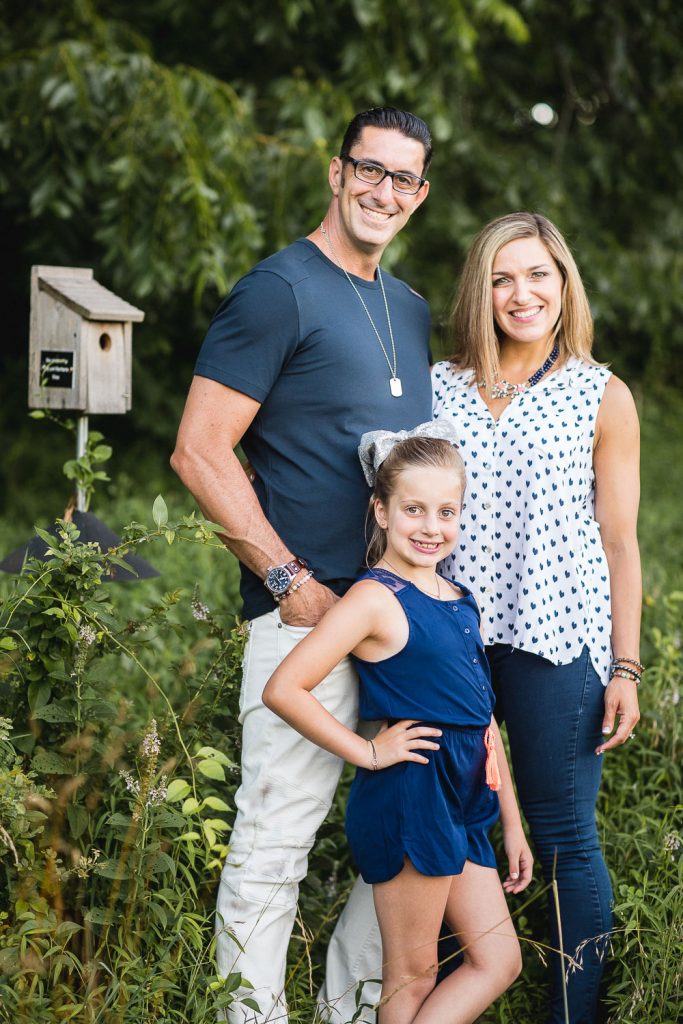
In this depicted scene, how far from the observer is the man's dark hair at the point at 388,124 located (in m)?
2.63

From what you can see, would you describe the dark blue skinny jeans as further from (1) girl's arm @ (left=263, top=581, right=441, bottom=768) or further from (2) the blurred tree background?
(2) the blurred tree background

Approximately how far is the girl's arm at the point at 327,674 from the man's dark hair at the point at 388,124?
3.83 ft

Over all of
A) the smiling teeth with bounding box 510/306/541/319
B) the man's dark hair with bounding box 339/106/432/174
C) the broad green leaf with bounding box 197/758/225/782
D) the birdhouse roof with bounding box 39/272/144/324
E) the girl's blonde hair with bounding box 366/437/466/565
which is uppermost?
the man's dark hair with bounding box 339/106/432/174

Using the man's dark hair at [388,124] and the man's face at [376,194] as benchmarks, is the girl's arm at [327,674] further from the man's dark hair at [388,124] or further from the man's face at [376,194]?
the man's dark hair at [388,124]

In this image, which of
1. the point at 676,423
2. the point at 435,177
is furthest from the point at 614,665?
the point at 676,423

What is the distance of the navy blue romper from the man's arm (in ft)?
0.65

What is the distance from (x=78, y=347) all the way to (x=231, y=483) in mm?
1211

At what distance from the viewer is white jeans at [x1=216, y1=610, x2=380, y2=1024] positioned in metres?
2.44

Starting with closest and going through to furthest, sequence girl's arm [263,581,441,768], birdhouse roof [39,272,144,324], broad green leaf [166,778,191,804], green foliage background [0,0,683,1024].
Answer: girl's arm [263,581,441,768] → broad green leaf [166,778,191,804] → green foliage background [0,0,683,1024] → birdhouse roof [39,272,144,324]

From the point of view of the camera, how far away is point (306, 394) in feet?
8.24

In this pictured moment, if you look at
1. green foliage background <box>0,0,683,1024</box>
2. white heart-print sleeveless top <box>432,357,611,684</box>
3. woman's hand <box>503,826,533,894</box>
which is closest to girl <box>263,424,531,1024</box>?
woman's hand <box>503,826,533,894</box>

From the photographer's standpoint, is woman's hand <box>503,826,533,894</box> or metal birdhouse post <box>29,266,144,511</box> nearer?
woman's hand <box>503,826,533,894</box>

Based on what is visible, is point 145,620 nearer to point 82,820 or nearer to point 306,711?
point 82,820

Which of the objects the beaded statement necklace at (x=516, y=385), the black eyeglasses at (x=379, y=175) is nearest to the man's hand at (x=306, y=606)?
the beaded statement necklace at (x=516, y=385)
